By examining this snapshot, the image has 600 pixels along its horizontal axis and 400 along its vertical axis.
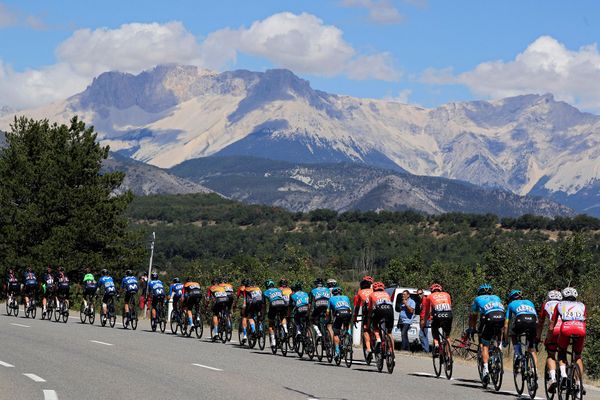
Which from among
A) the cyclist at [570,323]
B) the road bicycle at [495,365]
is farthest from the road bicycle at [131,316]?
the cyclist at [570,323]

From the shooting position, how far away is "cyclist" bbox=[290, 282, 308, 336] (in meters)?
24.7

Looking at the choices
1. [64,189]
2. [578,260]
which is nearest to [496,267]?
[578,260]

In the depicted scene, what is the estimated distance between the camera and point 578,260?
333 ft

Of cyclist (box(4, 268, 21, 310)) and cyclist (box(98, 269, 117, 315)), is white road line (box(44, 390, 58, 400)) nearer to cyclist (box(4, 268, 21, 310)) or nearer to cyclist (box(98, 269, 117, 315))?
cyclist (box(98, 269, 117, 315))

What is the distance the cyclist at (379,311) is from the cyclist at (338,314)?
993mm

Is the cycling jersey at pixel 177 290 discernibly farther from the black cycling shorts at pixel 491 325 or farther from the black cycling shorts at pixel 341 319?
the black cycling shorts at pixel 491 325

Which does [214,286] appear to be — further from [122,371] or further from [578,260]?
[578,260]

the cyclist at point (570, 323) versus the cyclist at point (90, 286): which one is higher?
the cyclist at point (90, 286)

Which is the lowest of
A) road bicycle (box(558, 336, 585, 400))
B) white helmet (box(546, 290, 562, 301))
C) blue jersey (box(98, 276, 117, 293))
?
road bicycle (box(558, 336, 585, 400))

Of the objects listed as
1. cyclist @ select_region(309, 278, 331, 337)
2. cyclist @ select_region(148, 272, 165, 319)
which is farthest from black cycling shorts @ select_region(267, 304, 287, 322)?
cyclist @ select_region(148, 272, 165, 319)

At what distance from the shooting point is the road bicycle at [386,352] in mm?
21078

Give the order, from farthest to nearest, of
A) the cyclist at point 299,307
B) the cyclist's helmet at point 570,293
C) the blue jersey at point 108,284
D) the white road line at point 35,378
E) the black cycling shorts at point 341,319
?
the blue jersey at point 108,284
the cyclist at point 299,307
the black cycling shorts at point 341,319
the white road line at point 35,378
the cyclist's helmet at point 570,293

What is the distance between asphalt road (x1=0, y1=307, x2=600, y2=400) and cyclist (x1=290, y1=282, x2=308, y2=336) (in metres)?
0.86

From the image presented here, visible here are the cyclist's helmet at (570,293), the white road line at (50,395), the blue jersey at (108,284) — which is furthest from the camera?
the blue jersey at (108,284)
